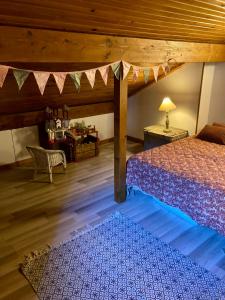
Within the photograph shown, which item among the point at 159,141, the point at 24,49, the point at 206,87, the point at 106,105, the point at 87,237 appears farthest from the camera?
the point at 106,105

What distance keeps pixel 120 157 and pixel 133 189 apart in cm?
56

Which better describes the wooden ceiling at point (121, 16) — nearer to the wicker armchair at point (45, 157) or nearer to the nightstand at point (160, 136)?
the nightstand at point (160, 136)

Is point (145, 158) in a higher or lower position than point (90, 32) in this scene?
lower

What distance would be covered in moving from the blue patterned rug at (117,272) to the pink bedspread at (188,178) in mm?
481

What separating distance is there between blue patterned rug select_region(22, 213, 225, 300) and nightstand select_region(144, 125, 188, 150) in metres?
2.10

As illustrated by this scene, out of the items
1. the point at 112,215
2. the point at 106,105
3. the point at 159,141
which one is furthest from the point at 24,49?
the point at 106,105

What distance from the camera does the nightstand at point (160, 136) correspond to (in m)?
4.39

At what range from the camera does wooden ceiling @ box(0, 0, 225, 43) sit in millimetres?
1709

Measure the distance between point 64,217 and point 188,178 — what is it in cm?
150

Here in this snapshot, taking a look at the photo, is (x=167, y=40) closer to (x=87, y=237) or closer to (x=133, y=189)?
(x=133, y=189)

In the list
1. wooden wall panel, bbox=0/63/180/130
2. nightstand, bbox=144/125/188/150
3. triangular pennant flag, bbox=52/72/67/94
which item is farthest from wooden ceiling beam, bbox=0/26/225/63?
nightstand, bbox=144/125/188/150

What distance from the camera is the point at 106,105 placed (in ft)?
17.5

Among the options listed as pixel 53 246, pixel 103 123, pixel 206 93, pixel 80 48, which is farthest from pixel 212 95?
pixel 53 246

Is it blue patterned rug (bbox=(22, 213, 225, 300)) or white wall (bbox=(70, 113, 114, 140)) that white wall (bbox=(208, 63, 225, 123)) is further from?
blue patterned rug (bbox=(22, 213, 225, 300))
